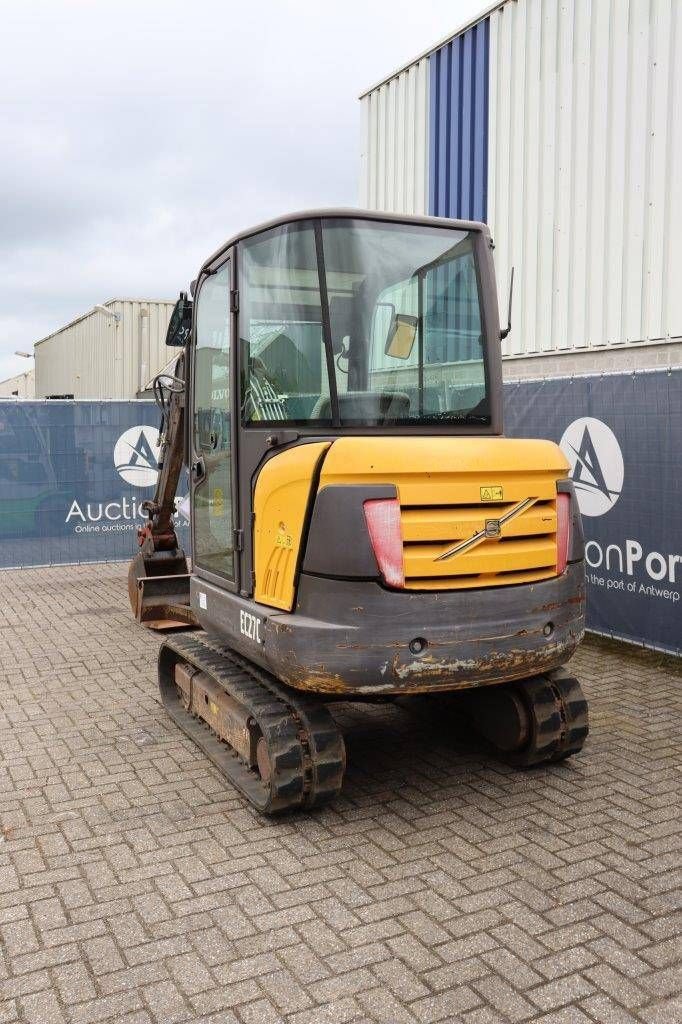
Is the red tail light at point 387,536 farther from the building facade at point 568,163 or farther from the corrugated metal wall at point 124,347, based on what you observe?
the corrugated metal wall at point 124,347

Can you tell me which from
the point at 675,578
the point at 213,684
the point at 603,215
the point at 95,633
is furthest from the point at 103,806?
the point at 603,215

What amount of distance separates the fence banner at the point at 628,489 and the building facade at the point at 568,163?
3.64ft

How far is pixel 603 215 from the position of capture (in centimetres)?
935

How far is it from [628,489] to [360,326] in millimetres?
A: 4208

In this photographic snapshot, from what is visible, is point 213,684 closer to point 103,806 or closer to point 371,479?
point 103,806

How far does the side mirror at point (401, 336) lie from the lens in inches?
174

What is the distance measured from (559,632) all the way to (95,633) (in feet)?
17.0

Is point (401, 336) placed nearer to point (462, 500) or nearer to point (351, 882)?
point (462, 500)

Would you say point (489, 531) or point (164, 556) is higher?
point (489, 531)

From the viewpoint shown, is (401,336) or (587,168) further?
(587,168)

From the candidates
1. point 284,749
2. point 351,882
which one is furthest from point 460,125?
point 351,882

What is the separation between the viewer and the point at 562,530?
4637 millimetres

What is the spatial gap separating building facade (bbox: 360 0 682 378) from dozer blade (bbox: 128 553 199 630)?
4.54 m

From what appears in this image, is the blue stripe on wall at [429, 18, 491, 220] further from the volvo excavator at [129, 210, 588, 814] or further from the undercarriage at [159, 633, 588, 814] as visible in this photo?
the undercarriage at [159, 633, 588, 814]
